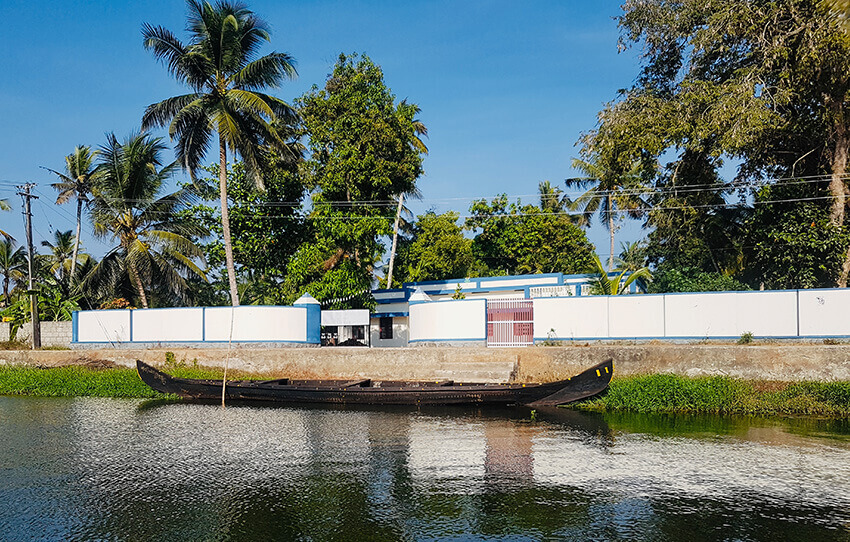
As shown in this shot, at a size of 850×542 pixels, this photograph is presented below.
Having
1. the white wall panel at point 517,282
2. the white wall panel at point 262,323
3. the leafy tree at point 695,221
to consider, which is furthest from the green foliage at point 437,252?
the white wall panel at point 262,323

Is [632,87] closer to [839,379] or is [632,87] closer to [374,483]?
[839,379]

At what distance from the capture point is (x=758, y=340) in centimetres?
1916

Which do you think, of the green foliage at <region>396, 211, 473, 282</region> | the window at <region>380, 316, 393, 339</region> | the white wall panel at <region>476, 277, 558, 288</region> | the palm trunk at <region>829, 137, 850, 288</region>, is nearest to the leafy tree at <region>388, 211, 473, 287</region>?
the green foliage at <region>396, 211, 473, 282</region>

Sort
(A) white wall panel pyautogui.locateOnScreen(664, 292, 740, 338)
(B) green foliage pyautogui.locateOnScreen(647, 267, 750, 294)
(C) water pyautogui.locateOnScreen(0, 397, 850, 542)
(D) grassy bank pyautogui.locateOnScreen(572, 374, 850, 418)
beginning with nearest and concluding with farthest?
(C) water pyautogui.locateOnScreen(0, 397, 850, 542) < (D) grassy bank pyautogui.locateOnScreen(572, 374, 850, 418) < (A) white wall panel pyautogui.locateOnScreen(664, 292, 740, 338) < (B) green foliage pyautogui.locateOnScreen(647, 267, 750, 294)

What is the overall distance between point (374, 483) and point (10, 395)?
18.4 meters

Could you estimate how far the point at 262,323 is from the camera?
24.2 metres

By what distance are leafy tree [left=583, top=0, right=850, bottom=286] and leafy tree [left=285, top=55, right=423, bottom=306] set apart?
8194 millimetres

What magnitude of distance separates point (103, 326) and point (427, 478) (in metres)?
19.7

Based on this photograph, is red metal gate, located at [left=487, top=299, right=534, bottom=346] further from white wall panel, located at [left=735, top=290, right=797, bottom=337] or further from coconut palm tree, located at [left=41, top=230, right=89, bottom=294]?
coconut palm tree, located at [left=41, top=230, right=89, bottom=294]

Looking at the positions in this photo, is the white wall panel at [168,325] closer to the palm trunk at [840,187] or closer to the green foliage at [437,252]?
the green foliage at [437,252]

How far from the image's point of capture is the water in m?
9.15

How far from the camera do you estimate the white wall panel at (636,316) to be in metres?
20.2

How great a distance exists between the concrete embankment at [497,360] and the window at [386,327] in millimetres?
9622

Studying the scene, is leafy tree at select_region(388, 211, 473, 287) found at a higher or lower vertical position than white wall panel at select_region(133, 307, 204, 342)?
higher
